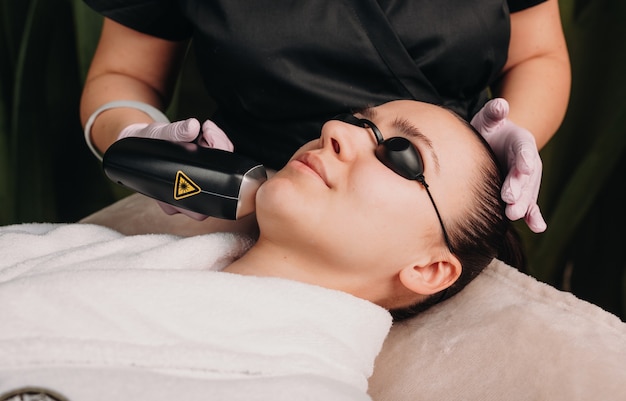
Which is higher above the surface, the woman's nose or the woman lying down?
the woman's nose

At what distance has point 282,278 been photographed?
771 mm

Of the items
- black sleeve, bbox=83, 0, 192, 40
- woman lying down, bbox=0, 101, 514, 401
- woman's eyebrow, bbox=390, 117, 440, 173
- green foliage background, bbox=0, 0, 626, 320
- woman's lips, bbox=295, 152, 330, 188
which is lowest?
green foliage background, bbox=0, 0, 626, 320

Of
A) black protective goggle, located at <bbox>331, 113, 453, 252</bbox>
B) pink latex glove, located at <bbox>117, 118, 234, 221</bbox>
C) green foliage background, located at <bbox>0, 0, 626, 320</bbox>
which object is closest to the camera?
black protective goggle, located at <bbox>331, 113, 453, 252</bbox>

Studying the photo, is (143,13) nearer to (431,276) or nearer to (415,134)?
(415,134)

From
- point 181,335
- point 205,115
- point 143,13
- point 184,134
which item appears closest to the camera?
point 181,335

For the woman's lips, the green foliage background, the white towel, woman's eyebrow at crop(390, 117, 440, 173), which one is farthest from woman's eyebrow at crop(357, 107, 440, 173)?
the green foliage background

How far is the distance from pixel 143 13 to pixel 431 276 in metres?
0.65

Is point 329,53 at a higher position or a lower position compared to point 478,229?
higher

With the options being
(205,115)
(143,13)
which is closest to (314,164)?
(143,13)

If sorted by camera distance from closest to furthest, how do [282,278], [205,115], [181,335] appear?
[181,335] < [282,278] < [205,115]

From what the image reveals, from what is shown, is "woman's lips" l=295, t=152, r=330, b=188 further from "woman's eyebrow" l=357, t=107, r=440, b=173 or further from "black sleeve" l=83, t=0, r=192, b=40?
"black sleeve" l=83, t=0, r=192, b=40

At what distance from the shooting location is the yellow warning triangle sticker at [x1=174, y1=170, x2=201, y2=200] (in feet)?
2.74

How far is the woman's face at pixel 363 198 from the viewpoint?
2.50 ft

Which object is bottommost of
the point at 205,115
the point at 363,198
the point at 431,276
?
the point at 205,115
